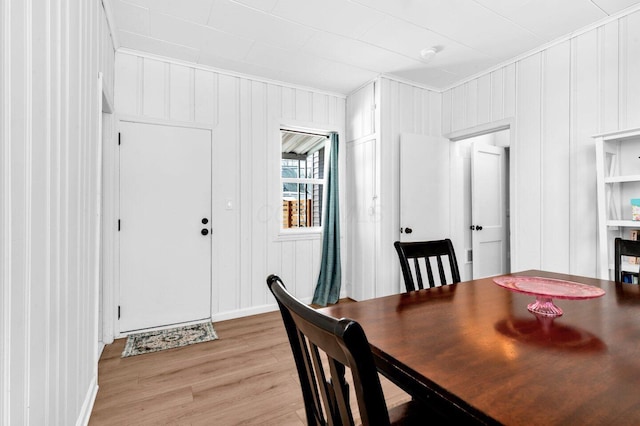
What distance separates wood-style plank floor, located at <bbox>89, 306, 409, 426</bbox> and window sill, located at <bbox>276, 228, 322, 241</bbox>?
1.18 m

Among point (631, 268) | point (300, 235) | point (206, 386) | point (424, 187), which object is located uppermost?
point (424, 187)

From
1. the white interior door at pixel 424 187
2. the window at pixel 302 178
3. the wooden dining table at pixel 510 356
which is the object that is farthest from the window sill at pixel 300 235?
the wooden dining table at pixel 510 356

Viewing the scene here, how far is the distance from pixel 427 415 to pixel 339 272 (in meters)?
2.86

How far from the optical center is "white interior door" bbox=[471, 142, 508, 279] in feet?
12.5

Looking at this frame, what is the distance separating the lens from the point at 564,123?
2668mm

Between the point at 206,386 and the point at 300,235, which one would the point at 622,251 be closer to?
the point at 206,386

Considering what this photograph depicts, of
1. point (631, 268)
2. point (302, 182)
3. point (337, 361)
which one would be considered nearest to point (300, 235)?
point (302, 182)

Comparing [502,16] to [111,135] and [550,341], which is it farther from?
[111,135]

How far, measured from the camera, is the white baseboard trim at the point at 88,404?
1.59 m

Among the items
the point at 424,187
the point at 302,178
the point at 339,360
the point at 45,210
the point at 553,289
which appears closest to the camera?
the point at 339,360

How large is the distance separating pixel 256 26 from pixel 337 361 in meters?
2.74

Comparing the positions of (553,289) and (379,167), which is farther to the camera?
(379,167)

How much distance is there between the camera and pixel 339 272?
12.7 ft

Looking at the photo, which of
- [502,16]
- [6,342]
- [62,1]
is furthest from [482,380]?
[502,16]
